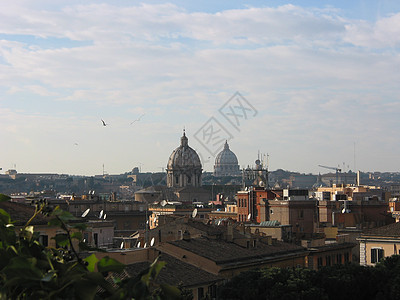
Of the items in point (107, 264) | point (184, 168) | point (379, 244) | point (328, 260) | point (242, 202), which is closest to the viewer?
point (107, 264)

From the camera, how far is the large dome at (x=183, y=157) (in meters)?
166

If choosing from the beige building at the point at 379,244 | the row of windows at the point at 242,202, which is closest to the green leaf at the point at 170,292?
the beige building at the point at 379,244

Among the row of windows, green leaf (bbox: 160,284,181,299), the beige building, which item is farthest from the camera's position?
the row of windows

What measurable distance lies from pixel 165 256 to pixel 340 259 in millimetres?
15538

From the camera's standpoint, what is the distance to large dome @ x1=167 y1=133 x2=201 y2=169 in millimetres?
165500

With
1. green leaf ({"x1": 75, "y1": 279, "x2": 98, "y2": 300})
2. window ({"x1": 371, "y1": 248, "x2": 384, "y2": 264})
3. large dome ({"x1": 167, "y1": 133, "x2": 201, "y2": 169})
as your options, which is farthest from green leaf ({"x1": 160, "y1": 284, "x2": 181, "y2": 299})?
large dome ({"x1": 167, "y1": 133, "x2": 201, "y2": 169})

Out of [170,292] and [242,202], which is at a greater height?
[170,292]

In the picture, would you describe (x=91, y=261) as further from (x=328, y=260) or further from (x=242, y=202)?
(x=242, y=202)

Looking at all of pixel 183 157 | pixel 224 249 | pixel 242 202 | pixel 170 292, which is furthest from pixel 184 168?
pixel 170 292

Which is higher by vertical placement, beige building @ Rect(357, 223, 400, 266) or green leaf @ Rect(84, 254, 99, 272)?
green leaf @ Rect(84, 254, 99, 272)

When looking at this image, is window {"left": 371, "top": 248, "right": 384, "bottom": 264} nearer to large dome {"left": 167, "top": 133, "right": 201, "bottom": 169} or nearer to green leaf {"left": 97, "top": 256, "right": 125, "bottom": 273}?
green leaf {"left": 97, "top": 256, "right": 125, "bottom": 273}

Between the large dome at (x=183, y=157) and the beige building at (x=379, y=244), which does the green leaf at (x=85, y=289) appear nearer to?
the beige building at (x=379, y=244)

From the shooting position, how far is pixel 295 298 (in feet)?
78.7

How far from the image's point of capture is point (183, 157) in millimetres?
165750
